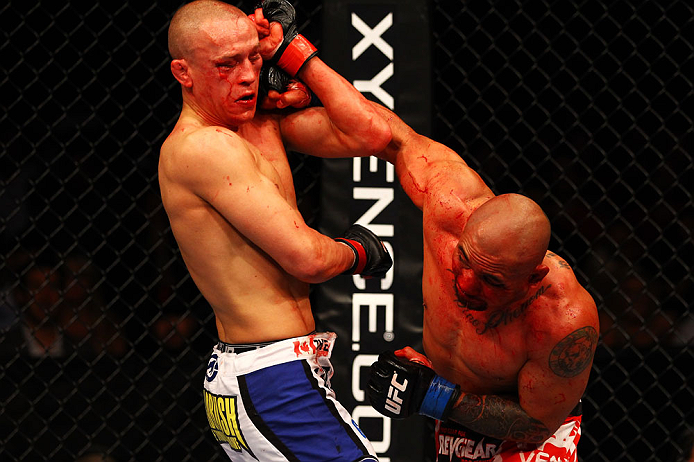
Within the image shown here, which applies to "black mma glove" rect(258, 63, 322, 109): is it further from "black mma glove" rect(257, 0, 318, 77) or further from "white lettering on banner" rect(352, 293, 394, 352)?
"white lettering on banner" rect(352, 293, 394, 352)

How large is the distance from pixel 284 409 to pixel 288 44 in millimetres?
715

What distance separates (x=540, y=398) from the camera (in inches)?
56.2

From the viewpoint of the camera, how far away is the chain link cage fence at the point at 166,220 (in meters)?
2.74

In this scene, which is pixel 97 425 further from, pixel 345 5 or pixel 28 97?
pixel 345 5

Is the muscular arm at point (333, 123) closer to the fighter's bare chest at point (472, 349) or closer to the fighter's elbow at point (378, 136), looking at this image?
the fighter's elbow at point (378, 136)

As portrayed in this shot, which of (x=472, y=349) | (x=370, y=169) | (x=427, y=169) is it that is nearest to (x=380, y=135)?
(x=427, y=169)

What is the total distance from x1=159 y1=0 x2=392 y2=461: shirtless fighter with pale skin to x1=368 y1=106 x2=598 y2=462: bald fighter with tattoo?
199 mm

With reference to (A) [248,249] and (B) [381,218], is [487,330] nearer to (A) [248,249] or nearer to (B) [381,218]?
(A) [248,249]

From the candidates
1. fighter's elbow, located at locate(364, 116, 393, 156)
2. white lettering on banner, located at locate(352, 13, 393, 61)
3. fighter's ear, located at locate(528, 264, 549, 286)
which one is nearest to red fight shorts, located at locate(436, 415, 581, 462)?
fighter's ear, located at locate(528, 264, 549, 286)

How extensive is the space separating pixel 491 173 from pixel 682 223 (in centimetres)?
79

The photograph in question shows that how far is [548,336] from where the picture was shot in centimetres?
139

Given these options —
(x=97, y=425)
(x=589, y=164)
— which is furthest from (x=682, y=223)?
(x=97, y=425)

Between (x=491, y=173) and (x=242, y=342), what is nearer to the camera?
(x=242, y=342)

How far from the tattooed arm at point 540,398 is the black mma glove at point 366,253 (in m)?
0.32
